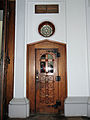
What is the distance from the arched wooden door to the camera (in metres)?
3.54

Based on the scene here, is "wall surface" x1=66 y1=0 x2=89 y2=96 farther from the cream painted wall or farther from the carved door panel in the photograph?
the carved door panel

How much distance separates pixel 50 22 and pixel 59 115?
7.73ft

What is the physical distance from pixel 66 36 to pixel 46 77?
1.18m

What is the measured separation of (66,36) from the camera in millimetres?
3611

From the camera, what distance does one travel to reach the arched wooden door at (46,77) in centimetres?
354

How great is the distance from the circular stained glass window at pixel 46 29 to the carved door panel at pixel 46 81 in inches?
16.9

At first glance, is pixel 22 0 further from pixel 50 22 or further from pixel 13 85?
pixel 13 85

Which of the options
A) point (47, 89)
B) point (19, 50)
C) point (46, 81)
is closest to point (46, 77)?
point (46, 81)

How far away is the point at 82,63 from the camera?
11.5ft

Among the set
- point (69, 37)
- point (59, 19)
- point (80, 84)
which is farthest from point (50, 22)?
point (80, 84)

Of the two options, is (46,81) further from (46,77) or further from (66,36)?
(66,36)

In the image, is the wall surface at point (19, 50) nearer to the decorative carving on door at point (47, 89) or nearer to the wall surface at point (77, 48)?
the decorative carving on door at point (47, 89)

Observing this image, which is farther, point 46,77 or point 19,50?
point 46,77

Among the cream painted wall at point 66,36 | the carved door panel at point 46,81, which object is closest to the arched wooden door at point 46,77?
the carved door panel at point 46,81
